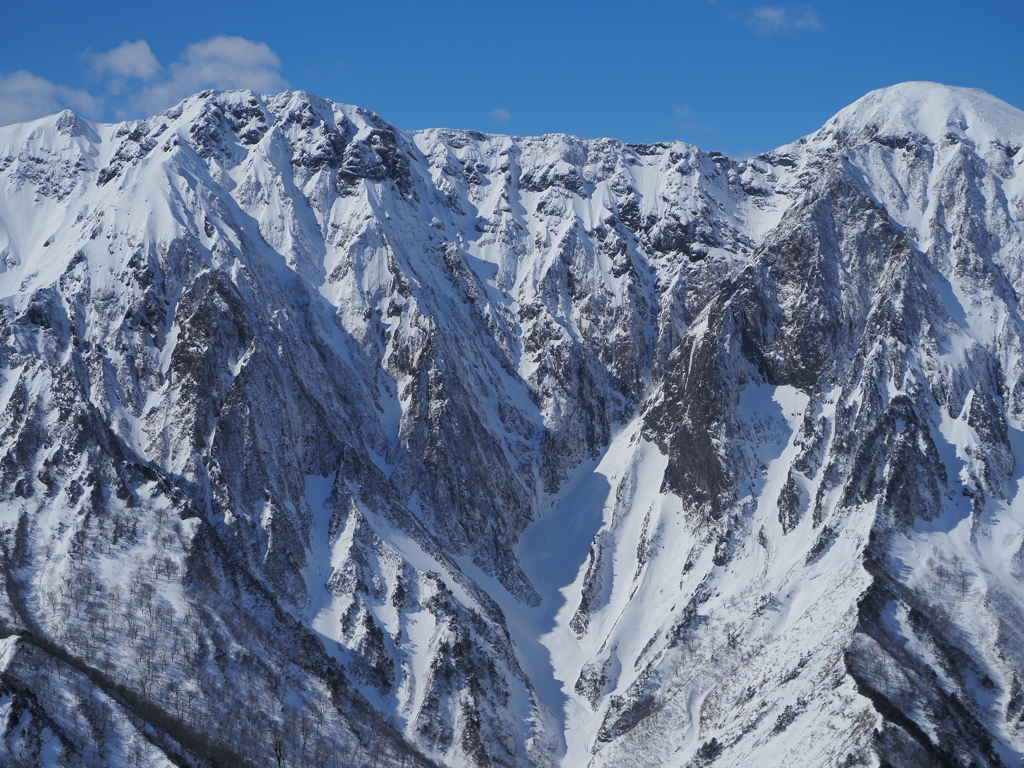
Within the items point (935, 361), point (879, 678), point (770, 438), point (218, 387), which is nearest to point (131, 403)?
point (218, 387)

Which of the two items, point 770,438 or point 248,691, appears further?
point 770,438

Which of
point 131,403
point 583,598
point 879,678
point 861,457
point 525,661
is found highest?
point 131,403

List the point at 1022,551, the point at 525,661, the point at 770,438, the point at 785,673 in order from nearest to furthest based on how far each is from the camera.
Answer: the point at 785,673, the point at 1022,551, the point at 525,661, the point at 770,438

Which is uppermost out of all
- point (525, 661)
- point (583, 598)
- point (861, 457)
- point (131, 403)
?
point (131, 403)

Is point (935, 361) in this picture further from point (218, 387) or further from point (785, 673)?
point (218, 387)

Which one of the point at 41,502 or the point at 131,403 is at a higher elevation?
the point at 131,403

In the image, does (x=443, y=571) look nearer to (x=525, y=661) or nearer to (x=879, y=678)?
(x=525, y=661)

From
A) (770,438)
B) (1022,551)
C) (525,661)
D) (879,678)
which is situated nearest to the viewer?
(879,678)

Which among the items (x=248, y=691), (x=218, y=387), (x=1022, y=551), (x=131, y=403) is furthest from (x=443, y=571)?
(x=1022, y=551)

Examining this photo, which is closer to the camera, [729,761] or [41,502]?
[729,761]
